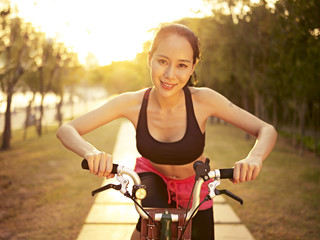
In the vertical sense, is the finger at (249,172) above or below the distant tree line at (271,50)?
below

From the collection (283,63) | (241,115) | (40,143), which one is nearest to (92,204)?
(241,115)

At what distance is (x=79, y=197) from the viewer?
6070mm

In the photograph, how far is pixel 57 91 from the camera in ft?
58.5

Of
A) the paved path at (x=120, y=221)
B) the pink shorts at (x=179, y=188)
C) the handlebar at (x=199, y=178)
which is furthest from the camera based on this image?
the paved path at (x=120, y=221)

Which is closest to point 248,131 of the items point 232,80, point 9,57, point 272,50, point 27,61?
point 272,50

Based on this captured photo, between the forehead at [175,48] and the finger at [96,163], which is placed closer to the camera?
the finger at [96,163]

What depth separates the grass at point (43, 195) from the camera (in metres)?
4.67

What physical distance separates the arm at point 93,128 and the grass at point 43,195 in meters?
2.62

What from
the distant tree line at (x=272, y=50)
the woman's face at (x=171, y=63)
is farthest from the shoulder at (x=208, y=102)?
the distant tree line at (x=272, y=50)

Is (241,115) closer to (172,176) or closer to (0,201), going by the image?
(172,176)

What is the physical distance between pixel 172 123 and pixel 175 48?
0.54m

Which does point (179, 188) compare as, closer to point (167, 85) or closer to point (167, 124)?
point (167, 124)

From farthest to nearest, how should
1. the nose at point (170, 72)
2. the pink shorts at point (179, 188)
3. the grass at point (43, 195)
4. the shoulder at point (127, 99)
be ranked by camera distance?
the grass at point (43, 195), the shoulder at point (127, 99), the pink shorts at point (179, 188), the nose at point (170, 72)

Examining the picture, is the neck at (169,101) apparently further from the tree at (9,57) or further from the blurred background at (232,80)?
the tree at (9,57)
